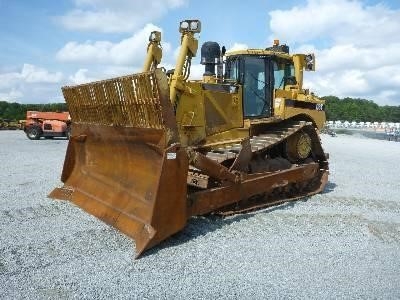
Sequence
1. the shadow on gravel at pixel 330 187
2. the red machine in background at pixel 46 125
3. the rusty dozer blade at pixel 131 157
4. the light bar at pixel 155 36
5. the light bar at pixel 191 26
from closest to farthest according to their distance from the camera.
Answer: the rusty dozer blade at pixel 131 157
the light bar at pixel 191 26
the light bar at pixel 155 36
the shadow on gravel at pixel 330 187
the red machine in background at pixel 46 125

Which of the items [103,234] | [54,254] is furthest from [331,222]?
[54,254]

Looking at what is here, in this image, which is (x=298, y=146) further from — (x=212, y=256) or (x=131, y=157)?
(x=212, y=256)

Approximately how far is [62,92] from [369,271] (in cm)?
505

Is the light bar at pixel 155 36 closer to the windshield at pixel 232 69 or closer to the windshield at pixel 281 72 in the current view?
the windshield at pixel 232 69

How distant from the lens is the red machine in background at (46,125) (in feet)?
73.3

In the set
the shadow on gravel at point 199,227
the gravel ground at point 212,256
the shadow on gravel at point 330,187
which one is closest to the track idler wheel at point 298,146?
the shadow on gravel at point 330,187

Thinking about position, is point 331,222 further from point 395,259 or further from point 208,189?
point 208,189

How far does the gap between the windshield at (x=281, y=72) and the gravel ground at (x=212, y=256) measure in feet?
7.89

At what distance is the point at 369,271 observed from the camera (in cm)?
410

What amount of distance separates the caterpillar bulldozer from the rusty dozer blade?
0.01m

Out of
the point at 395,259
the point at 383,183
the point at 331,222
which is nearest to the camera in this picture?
the point at 395,259

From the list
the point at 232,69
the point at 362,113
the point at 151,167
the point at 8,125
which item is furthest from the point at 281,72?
the point at 362,113

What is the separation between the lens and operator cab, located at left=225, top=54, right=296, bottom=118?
23.7 feet

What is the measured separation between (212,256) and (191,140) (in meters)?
2.28
